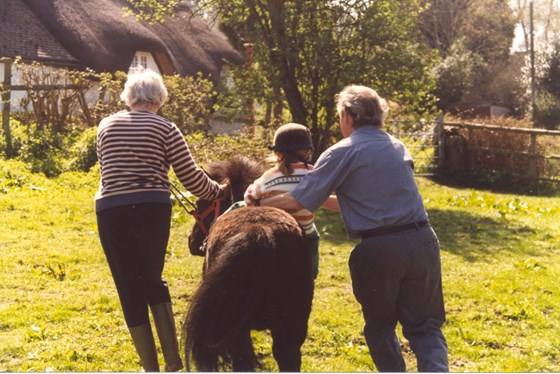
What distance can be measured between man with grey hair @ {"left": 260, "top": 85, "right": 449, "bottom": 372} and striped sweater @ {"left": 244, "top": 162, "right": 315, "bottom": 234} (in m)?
0.35

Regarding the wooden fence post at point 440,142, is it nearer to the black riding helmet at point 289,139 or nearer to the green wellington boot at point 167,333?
the black riding helmet at point 289,139

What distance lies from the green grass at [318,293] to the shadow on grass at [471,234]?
0.06ft

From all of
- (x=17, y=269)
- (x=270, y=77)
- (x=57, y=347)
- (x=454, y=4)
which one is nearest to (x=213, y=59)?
(x=454, y=4)

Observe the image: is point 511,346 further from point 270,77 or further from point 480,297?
point 270,77

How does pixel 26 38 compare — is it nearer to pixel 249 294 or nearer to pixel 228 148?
pixel 228 148

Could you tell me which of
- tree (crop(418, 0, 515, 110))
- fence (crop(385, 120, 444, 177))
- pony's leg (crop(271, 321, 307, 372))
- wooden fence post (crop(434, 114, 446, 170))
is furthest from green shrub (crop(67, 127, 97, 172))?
tree (crop(418, 0, 515, 110))

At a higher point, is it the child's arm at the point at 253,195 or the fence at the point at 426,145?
the child's arm at the point at 253,195

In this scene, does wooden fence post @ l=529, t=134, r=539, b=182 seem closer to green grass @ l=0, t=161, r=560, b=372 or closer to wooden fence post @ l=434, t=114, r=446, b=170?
wooden fence post @ l=434, t=114, r=446, b=170

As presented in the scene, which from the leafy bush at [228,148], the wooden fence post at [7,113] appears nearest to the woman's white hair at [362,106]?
the leafy bush at [228,148]

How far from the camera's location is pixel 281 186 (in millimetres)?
4574

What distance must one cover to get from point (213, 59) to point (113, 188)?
3396cm

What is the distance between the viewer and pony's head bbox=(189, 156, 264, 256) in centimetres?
519

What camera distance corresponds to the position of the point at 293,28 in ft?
48.2

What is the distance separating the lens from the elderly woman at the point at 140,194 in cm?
448
